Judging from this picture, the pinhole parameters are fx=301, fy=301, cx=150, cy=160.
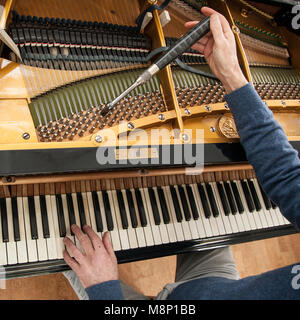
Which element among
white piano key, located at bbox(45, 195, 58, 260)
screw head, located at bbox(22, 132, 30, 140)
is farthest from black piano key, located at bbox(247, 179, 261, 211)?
screw head, located at bbox(22, 132, 30, 140)

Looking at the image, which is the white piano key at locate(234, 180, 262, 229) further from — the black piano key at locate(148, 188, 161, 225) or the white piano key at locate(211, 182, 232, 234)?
the black piano key at locate(148, 188, 161, 225)

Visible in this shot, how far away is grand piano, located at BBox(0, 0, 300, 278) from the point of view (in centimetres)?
151

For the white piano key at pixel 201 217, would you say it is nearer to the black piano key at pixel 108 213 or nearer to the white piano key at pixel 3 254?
the black piano key at pixel 108 213

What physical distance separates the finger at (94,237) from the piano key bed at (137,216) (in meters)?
0.05

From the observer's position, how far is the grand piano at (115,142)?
1515 mm

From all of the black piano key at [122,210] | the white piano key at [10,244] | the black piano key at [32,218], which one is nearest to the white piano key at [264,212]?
the black piano key at [122,210]

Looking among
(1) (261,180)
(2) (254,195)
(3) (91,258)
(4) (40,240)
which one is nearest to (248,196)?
(2) (254,195)

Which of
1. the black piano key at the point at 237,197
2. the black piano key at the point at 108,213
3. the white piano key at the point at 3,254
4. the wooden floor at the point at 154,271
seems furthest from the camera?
the wooden floor at the point at 154,271

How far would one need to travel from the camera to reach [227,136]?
188 centimetres

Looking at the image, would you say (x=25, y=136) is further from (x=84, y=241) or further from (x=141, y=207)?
(x=141, y=207)

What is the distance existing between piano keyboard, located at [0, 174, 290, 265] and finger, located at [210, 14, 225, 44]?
886mm

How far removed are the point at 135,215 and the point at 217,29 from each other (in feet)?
3.66

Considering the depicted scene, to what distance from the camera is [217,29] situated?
158 centimetres

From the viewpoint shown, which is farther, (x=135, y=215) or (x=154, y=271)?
(x=154, y=271)
